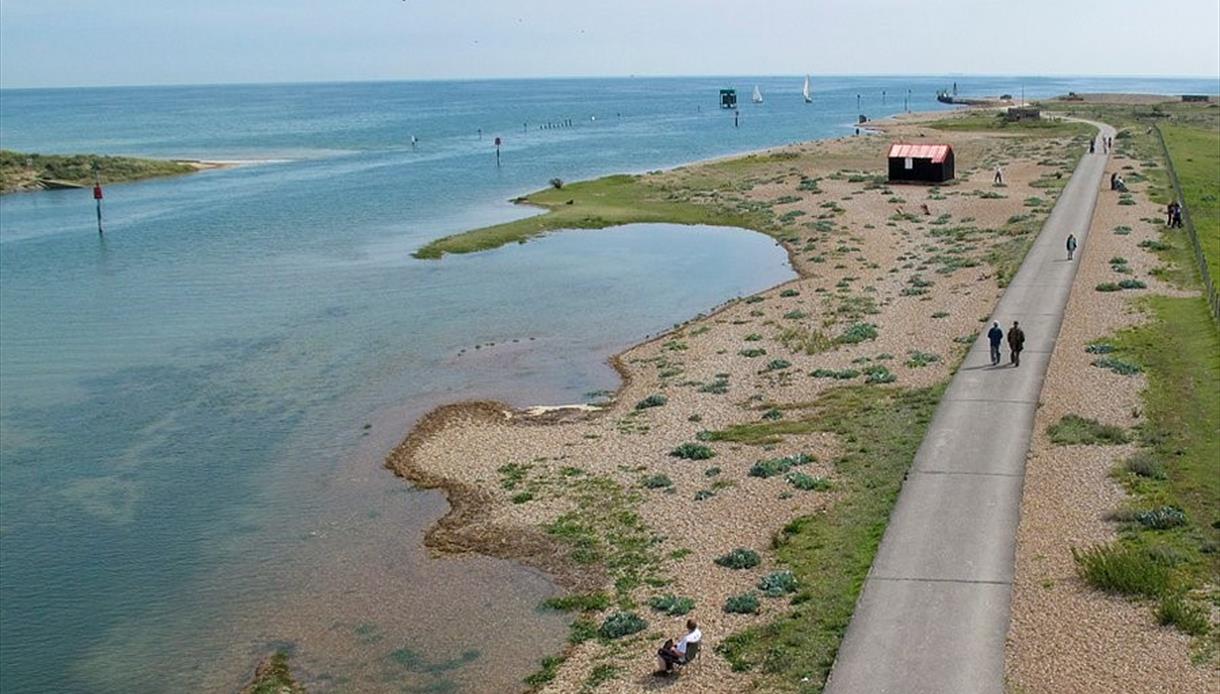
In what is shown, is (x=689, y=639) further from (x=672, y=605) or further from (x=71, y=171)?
(x=71, y=171)

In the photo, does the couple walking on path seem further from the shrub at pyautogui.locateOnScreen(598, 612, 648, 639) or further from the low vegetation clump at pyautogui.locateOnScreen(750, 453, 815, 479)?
the shrub at pyautogui.locateOnScreen(598, 612, 648, 639)

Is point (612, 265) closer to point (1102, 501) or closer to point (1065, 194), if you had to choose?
point (1065, 194)

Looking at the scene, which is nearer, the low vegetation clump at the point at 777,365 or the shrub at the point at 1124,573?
the shrub at the point at 1124,573

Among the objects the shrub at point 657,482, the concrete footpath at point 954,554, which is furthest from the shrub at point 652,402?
the concrete footpath at point 954,554

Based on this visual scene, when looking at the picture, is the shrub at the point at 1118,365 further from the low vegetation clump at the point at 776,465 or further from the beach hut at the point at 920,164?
the beach hut at the point at 920,164

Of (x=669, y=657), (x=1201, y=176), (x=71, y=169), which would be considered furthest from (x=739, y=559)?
(x=71, y=169)

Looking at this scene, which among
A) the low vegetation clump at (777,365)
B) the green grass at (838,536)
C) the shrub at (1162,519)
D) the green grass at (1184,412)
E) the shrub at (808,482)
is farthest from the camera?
the low vegetation clump at (777,365)
